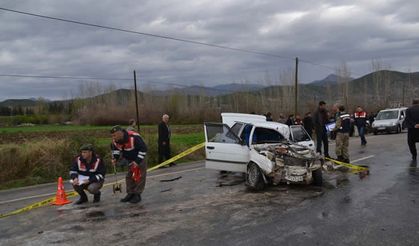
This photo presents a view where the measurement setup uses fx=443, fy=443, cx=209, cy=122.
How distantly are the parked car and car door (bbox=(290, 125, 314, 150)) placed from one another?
1811 centimetres

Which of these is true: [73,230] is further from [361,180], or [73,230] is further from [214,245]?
[361,180]

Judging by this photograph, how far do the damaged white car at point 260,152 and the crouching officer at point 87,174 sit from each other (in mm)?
3035

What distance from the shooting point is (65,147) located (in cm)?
1548

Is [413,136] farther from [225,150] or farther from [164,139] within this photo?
[164,139]

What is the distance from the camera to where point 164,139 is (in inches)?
642

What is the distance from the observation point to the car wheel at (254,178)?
9.43 meters

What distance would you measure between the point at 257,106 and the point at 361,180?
54906 mm

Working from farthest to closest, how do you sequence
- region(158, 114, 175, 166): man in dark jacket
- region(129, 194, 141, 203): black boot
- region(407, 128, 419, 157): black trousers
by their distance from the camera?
region(158, 114, 175, 166): man in dark jacket
region(407, 128, 419, 157): black trousers
region(129, 194, 141, 203): black boot

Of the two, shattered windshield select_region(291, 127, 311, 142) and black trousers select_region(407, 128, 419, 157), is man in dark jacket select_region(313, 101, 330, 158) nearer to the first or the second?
shattered windshield select_region(291, 127, 311, 142)

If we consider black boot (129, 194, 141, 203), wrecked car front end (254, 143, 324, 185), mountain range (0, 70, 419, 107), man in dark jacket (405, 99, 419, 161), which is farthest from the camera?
mountain range (0, 70, 419, 107)

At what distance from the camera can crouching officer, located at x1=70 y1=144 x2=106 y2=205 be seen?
887cm

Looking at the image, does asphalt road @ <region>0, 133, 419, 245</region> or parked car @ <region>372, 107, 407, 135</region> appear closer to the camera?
asphalt road @ <region>0, 133, 419, 245</region>

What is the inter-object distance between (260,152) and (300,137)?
302cm

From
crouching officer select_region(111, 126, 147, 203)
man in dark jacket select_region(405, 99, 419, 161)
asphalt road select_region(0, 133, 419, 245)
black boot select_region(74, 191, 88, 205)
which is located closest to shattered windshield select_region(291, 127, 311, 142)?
asphalt road select_region(0, 133, 419, 245)
